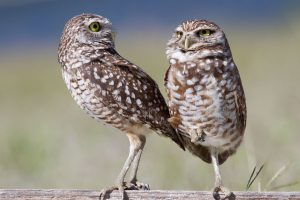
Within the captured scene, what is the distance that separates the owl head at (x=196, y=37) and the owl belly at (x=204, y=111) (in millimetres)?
156

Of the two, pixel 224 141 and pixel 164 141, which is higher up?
pixel 224 141

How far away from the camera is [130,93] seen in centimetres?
549

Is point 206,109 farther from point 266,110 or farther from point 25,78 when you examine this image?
point 25,78

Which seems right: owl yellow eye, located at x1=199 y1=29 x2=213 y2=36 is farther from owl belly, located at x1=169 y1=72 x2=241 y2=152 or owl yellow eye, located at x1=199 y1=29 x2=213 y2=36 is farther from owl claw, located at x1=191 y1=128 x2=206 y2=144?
owl claw, located at x1=191 y1=128 x2=206 y2=144

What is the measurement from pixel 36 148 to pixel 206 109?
2542mm

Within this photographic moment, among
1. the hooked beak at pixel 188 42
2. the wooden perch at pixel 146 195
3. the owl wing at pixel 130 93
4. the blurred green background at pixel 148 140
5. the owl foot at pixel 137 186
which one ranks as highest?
the hooked beak at pixel 188 42

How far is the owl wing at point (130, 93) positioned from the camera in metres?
5.43

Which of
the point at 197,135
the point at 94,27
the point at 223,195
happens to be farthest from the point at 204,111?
the point at 94,27

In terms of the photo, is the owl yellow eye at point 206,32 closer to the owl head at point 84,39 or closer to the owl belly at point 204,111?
the owl belly at point 204,111

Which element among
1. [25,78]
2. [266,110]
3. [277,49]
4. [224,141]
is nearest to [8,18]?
[25,78]

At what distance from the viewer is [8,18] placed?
103 feet

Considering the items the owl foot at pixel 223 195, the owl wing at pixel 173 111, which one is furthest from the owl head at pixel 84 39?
the owl foot at pixel 223 195

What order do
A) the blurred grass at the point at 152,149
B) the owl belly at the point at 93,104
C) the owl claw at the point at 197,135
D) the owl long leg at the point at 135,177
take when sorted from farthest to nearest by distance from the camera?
the blurred grass at the point at 152,149 → the owl belly at the point at 93,104 → the owl long leg at the point at 135,177 → the owl claw at the point at 197,135

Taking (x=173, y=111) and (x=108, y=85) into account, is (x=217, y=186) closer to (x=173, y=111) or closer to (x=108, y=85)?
(x=173, y=111)
